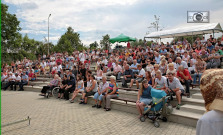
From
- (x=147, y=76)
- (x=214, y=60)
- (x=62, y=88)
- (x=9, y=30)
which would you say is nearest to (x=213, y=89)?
(x=147, y=76)

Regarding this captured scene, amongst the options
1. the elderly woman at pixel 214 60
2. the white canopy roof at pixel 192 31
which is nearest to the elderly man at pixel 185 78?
the elderly woman at pixel 214 60

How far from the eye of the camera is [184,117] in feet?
16.9

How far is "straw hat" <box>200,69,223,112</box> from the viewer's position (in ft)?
2.69

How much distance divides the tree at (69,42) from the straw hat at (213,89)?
139 ft

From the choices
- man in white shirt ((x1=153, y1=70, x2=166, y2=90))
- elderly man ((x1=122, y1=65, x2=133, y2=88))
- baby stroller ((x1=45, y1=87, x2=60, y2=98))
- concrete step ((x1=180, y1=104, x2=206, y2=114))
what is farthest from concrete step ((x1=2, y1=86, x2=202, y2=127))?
baby stroller ((x1=45, y1=87, x2=60, y2=98))

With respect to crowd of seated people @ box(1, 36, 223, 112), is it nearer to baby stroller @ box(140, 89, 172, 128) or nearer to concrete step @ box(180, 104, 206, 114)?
concrete step @ box(180, 104, 206, 114)

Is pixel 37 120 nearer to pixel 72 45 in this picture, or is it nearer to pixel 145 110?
pixel 145 110

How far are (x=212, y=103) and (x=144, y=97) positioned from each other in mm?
5348

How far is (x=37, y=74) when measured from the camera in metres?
16.7

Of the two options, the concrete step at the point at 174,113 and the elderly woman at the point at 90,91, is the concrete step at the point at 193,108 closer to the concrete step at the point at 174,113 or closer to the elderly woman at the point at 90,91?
the concrete step at the point at 174,113

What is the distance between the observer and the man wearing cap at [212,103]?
82cm

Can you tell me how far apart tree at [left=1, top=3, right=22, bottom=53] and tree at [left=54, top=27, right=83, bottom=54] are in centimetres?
1452

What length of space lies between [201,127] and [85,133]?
4421mm

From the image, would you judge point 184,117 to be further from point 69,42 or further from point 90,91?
point 69,42
